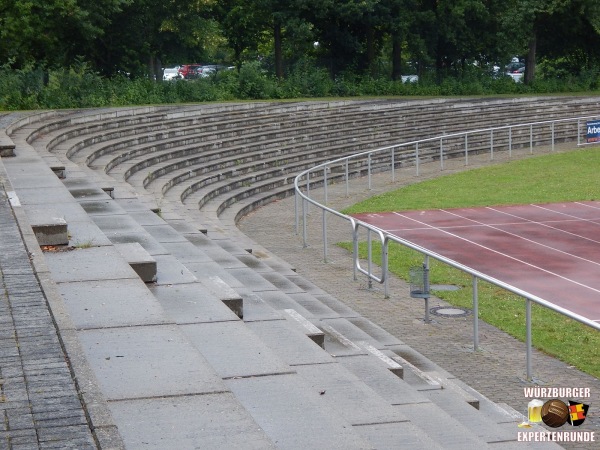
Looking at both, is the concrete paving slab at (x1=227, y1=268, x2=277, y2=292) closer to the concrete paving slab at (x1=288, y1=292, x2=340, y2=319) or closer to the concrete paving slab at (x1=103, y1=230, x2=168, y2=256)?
the concrete paving slab at (x1=288, y1=292, x2=340, y2=319)

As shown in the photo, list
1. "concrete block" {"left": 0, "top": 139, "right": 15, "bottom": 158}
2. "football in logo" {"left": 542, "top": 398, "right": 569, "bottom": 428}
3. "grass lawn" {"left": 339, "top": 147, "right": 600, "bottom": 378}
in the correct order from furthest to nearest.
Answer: "concrete block" {"left": 0, "top": 139, "right": 15, "bottom": 158}, "grass lawn" {"left": 339, "top": 147, "right": 600, "bottom": 378}, "football in logo" {"left": 542, "top": 398, "right": 569, "bottom": 428}

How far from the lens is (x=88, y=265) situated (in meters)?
10.4

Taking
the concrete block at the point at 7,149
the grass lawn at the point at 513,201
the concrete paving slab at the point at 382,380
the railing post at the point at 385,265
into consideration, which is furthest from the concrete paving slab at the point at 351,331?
the concrete block at the point at 7,149

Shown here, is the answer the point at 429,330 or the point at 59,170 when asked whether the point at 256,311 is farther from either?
the point at 59,170

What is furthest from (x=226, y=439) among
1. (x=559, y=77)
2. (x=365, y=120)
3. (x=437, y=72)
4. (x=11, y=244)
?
(x=559, y=77)

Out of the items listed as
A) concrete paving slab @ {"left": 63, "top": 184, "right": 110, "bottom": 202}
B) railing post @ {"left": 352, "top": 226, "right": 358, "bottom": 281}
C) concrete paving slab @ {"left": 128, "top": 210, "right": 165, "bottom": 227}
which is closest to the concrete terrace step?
concrete paving slab @ {"left": 128, "top": 210, "right": 165, "bottom": 227}

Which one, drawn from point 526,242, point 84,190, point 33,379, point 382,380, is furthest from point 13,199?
point 526,242

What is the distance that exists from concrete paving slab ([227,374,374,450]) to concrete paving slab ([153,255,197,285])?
3.35 metres

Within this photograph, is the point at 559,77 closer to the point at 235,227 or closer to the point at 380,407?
the point at 235,227

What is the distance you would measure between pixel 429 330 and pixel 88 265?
4.45 m

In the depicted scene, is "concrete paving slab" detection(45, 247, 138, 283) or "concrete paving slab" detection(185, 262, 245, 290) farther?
"concrete paving slab" detection(185, 262, 245, 290)

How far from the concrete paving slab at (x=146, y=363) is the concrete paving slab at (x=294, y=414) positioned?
25cm

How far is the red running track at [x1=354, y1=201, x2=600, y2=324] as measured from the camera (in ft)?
52.4

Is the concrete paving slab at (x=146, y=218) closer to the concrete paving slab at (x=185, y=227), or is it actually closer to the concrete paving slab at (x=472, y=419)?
the concrete paving slab at (x=185, y=227)
